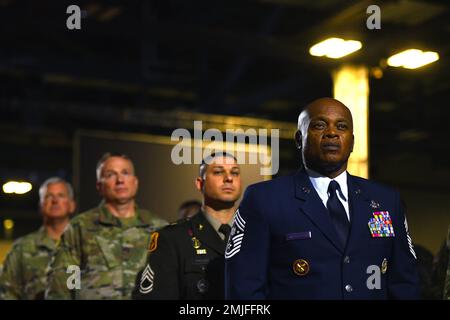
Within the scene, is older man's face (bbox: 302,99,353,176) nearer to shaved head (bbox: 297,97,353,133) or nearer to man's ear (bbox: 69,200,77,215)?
shaved head (bbox: 297,97,353,133)

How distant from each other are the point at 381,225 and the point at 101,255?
2.90m

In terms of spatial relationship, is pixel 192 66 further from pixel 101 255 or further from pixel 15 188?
pixel 101 255

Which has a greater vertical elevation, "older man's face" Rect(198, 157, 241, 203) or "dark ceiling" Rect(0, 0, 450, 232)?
"dark ceiling" Rect(0, 0, 450, 232)

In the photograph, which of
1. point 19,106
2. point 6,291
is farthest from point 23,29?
point 19,106

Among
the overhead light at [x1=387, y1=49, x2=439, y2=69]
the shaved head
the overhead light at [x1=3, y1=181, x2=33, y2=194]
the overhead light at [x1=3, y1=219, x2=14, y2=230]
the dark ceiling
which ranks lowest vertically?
the shaved head

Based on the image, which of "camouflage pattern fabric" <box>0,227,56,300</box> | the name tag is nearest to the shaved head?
the name tag

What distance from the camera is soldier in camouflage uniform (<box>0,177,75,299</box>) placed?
6.64 m

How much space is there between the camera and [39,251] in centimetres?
681

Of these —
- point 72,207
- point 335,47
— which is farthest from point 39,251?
point 335,47

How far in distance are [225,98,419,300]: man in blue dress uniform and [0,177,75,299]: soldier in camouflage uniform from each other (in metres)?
3.98

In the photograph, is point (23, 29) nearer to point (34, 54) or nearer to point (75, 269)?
point (75, 269)
